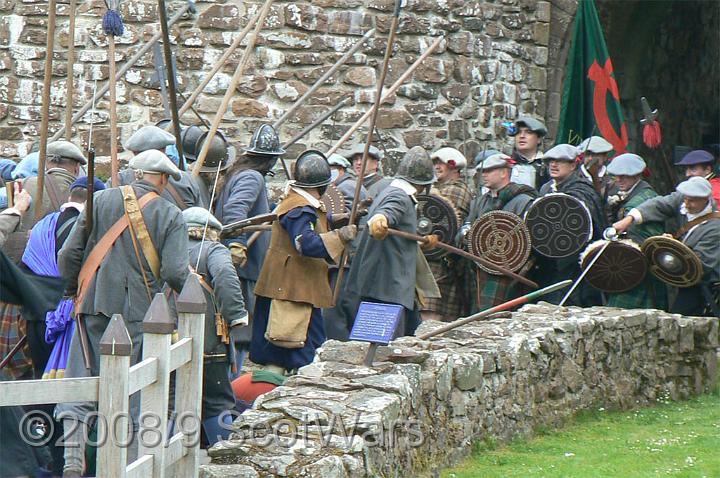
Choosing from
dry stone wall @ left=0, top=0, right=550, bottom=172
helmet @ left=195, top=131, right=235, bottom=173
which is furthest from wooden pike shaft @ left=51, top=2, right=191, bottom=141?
helmet @ left=195, top=131, right=235, bottom=173

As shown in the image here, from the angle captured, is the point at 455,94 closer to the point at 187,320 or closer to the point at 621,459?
the point at 621,459

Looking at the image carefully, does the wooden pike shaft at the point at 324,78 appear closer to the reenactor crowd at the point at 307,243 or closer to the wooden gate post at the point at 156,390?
the reenactor crowd at the point at 307,243

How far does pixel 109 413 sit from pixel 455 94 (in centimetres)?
826

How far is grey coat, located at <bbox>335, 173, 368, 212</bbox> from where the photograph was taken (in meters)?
9.95

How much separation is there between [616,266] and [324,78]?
9.40 ft

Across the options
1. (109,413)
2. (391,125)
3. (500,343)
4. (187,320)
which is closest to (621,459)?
(500,343)

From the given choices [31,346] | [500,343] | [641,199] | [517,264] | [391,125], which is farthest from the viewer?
[391,125]

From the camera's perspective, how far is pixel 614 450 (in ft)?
23.7

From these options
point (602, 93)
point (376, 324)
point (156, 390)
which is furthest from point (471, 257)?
point (156, 390)

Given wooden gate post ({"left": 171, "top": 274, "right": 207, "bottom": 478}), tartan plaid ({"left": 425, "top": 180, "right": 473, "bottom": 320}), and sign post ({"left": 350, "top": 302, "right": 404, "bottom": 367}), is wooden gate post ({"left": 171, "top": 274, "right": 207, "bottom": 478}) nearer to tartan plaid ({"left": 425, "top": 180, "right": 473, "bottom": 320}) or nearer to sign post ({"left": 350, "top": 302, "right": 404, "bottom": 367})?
sign post ({"left": 350, "top": 302, "right": 404, "bottom": 367})

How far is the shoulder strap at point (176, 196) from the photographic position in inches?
287

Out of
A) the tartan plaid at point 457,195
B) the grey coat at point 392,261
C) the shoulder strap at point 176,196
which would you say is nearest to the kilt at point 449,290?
the tartan plaid at point 457,195

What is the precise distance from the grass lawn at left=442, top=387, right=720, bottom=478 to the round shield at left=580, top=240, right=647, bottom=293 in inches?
49.4

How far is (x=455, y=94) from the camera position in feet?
40.2
